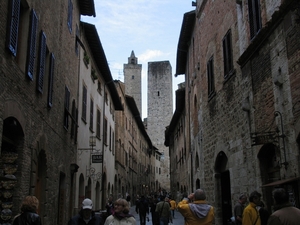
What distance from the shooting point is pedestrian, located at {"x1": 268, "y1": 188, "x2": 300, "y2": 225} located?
4.41m

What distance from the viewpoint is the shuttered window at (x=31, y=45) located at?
905cm

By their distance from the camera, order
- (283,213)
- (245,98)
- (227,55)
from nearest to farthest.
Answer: (283,213) < (245,98) < (227,55)

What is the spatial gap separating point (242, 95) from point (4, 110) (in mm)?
6780

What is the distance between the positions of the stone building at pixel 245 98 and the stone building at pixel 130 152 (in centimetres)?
1236

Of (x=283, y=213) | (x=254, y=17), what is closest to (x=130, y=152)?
(x=254, y=17)

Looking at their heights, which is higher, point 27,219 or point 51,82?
point 51,82

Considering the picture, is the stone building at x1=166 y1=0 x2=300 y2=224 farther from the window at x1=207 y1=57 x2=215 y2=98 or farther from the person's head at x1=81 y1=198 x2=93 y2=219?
the person's head at x1=81 y1=198 x2=93 y2=219

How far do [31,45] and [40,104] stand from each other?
182 centimetres

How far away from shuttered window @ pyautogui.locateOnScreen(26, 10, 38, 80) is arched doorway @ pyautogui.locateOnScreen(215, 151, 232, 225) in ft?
24.8

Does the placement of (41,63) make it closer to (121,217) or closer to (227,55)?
(227,55)

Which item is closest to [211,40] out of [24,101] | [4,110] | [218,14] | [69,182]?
[218,14]

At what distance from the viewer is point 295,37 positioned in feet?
25.0

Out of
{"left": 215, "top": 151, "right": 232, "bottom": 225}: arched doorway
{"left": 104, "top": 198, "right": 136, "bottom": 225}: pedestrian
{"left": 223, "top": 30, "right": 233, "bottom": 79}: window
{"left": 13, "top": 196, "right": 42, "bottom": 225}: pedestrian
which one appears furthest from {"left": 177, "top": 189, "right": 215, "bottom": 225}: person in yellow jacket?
{"left": 215, "top": 151, "right": 232, "bottom": 225}: arched doorway

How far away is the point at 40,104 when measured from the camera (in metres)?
10.4
